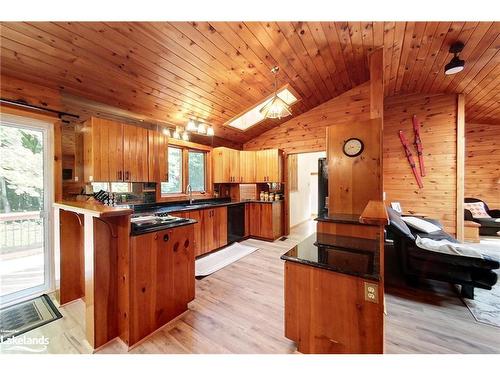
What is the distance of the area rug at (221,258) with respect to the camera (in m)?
3.14

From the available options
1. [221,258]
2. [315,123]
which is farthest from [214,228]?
[315,123]

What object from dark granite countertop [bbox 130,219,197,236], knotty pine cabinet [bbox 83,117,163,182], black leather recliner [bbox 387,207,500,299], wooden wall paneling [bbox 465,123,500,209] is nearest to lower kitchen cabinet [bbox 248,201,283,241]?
knotty pine cabinet [bbox 83,117,163,182]

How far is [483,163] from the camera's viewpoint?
5.25 meters

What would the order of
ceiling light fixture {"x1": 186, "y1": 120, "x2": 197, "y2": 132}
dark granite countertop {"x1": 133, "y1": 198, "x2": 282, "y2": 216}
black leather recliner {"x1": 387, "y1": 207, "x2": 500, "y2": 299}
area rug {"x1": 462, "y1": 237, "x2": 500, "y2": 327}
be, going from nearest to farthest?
area rug {"x1": 462, "y1": 237, "x2": 500, "y2": 327} < black leather recliner {"x1": 387, "y1": 207, "x2": 500, "y2": 299} < dark granite countertop {"x1": 133, "y1": 198, "x2": 282, "y2": 216} < ceiling light fixture {"x1": 186, "y1": 120, "x2": 197, "y2": 132}

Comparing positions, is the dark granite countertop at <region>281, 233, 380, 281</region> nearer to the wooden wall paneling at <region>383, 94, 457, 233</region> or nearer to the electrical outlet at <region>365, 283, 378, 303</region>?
the electrical outlet at <region>365, 283, 378, 303</region>

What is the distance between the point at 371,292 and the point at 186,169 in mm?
3744

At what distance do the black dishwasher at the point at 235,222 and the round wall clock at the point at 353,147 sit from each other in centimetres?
267

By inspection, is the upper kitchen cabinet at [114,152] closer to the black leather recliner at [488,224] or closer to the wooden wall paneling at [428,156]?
the wooden wall paneling at [428,156]

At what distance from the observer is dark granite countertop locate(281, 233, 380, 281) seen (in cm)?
124

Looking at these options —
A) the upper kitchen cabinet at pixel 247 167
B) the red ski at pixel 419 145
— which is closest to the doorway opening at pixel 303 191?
the upper kitchen cabinet at pixel 247 167

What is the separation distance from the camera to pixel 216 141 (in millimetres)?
4898

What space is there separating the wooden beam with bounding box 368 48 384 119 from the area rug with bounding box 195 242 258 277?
316 centimetres
